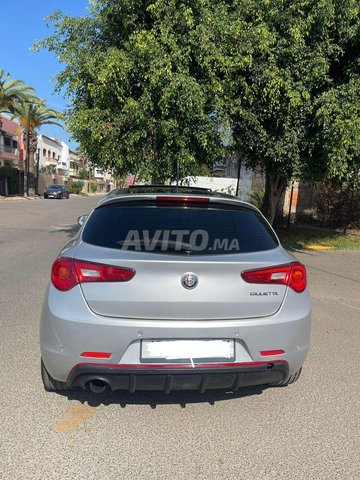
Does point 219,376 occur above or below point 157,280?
below

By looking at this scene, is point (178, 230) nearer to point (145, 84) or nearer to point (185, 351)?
point (185, 351)

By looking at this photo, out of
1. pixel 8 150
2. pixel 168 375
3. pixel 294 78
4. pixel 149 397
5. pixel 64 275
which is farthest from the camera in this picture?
pixel 8 150

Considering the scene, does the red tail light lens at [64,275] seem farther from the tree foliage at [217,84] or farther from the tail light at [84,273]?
the tree foliage at [217,84]

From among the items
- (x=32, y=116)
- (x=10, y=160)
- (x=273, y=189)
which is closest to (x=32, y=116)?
(x=32, y=116)

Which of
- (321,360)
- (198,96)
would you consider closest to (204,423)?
(321,360)

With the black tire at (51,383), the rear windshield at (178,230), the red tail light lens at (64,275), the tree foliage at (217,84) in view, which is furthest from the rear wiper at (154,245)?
the tree foliage at (217,84)

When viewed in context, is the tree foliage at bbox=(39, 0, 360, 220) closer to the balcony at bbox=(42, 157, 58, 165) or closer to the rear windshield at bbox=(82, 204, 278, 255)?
the rear windshield at bbox=(82, 204, 278, 255)

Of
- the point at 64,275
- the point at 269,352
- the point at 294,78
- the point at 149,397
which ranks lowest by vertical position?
the point at 149,397

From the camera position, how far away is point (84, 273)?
2.79 m

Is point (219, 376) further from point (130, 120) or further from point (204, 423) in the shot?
point (130, 120)

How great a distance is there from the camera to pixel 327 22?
9.38m

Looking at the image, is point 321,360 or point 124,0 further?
point 124,0

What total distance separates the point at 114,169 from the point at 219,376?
882 centimetres

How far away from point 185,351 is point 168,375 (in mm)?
184
